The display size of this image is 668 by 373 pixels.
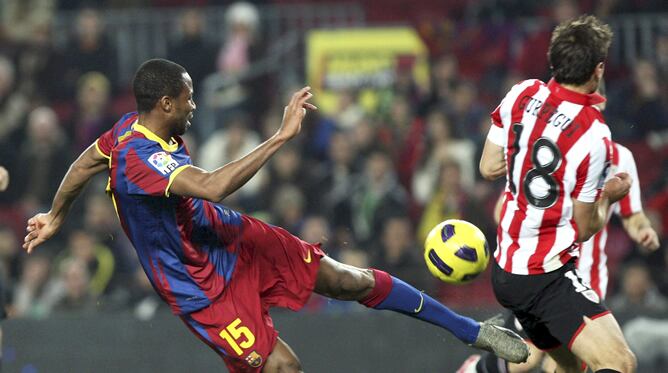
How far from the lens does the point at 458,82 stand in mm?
11344

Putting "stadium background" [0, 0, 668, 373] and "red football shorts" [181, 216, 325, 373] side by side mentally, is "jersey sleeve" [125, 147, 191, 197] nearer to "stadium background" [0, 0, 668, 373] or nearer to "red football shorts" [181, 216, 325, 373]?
"red football shorts" [181, 216, 325, 373]

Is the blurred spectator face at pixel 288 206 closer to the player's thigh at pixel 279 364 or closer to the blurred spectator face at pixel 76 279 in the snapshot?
the blurred spectator face at pixel 76 279

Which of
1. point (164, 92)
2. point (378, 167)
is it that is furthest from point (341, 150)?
point (164, 92)

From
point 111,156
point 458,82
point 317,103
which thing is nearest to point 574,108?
point 111,156

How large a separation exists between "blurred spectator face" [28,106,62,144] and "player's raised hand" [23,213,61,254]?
16.8 feet

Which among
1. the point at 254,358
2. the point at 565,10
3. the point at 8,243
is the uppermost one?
the point at 565,10

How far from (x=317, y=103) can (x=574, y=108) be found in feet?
21.7

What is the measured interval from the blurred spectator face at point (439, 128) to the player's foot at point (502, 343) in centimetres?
453

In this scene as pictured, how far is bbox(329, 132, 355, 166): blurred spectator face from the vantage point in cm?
1084

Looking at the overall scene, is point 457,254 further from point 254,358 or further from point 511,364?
point 254,358

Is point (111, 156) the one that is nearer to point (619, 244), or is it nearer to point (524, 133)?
point (524, 133)

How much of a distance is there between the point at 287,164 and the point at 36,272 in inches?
93.1

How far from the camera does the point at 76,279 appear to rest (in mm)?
9945

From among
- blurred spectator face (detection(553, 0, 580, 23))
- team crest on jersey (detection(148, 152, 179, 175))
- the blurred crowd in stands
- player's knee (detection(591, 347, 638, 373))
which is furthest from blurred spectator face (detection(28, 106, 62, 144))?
player's knee (detection(591, 347, 638, 373))
